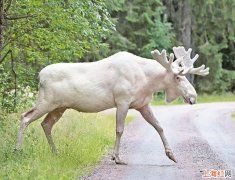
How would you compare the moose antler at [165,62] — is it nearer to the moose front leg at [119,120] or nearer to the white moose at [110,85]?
the white moose at [110,85]

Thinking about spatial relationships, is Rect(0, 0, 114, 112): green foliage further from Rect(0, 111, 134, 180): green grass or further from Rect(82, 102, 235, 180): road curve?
Rect(82, 102, 235, 180): road curve

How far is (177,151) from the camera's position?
12.5 m

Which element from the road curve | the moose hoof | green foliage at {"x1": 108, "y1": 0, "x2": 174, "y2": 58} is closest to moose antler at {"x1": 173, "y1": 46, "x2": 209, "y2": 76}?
the moose hoof

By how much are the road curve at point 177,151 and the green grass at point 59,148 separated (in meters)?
0.36

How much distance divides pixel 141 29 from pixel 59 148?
2997 centimetres

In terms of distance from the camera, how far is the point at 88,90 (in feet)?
35.7

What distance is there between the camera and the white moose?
10.8m

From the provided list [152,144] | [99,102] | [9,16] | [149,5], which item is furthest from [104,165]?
[149,5]

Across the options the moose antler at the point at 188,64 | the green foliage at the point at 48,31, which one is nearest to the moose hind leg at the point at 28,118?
the green foliage at the point at 48,31

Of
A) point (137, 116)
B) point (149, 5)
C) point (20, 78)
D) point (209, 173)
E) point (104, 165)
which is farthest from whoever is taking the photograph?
point (149, 5)

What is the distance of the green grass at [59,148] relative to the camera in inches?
345

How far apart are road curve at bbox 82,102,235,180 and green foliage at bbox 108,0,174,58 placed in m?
18.6

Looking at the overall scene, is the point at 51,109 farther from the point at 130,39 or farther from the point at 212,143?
the point at 130,39

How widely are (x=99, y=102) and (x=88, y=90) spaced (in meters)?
0.30
